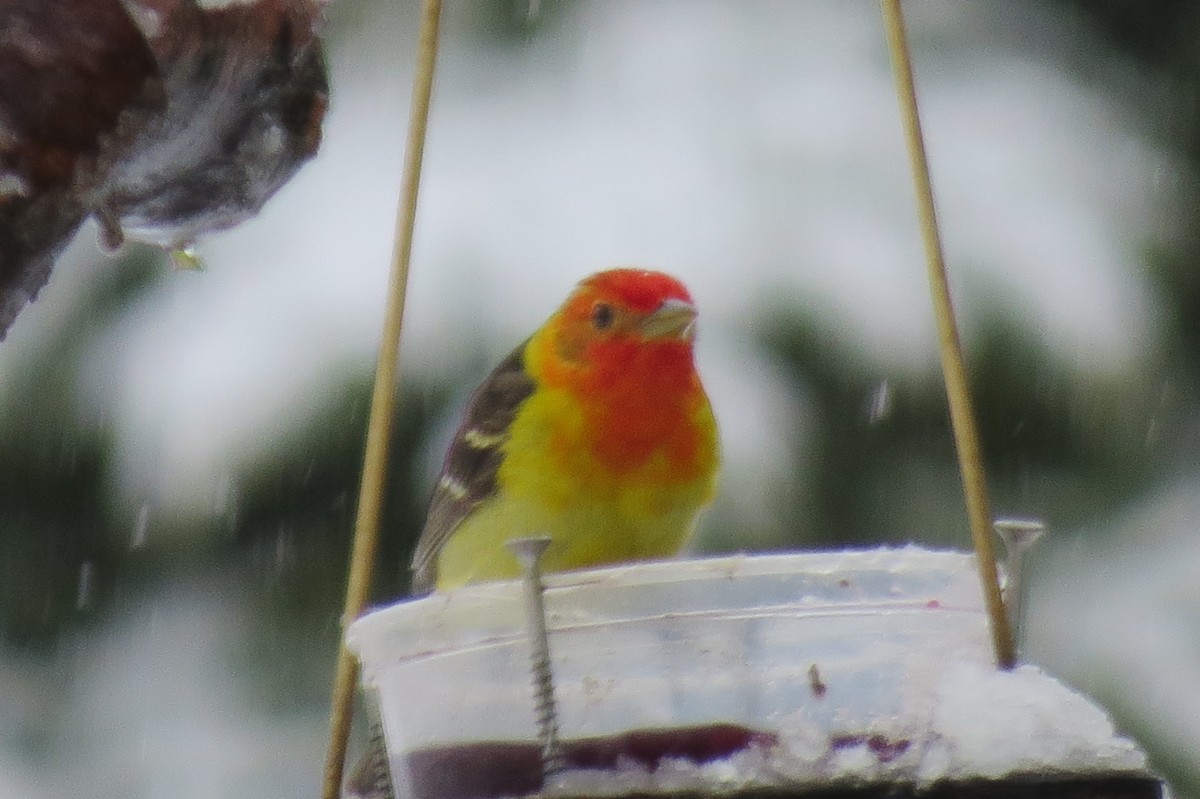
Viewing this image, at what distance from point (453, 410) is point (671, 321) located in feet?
2.89

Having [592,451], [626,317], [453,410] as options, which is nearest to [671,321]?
[626,317]

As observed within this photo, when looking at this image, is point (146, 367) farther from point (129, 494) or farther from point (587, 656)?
point (587, 656)

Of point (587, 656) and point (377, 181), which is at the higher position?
point (377, 181)

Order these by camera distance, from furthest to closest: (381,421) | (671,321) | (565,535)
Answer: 1. (671,321)
2. (565,535)
3. (381,421)

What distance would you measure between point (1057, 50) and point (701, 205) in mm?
872

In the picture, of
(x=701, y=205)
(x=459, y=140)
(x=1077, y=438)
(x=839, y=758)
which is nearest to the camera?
(x=839, y=758)

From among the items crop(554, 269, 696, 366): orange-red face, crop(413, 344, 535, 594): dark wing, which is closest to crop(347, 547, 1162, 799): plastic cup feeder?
crop(413, 344, 535, 594): dark wing

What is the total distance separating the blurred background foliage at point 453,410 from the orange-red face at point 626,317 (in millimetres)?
612

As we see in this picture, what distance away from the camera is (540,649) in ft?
4.77

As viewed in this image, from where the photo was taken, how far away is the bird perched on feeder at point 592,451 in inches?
95.1

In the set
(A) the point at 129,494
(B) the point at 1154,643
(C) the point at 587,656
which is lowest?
(B) the point at 1154,643

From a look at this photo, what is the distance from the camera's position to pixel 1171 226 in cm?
333

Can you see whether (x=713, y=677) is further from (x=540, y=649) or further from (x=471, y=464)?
(x=471, y=464)

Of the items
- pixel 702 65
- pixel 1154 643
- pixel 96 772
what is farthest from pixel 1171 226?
pixel 96 772
